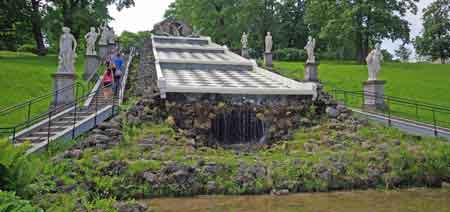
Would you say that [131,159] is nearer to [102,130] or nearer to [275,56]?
[102,130]

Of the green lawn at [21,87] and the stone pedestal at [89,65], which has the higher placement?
the stone pedestal at [89,65]

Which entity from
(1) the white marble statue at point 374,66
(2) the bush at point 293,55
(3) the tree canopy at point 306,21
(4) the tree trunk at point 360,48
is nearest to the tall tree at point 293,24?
(3) the tree canopy at point 306,21

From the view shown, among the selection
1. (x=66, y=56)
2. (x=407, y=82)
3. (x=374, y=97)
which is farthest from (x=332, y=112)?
(x=407, y=82)

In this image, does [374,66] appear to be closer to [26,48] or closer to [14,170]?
[14,170]

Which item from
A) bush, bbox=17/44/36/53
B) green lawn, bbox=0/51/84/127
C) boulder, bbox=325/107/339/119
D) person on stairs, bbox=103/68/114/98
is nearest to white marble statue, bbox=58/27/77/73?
person on stairs, bbox=103/68/114/98

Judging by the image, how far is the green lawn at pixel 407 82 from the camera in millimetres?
18545

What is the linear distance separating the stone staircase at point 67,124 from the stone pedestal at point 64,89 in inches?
19.1

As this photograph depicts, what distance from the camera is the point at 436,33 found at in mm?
47312

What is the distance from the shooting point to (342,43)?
152 ft

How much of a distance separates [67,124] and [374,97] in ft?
A: 38.4

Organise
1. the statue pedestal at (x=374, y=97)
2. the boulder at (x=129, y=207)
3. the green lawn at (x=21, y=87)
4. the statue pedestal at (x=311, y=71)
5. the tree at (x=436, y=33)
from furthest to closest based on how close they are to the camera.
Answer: the tree at (x=436, y=33) → the statue pedestal at (x=311, y=71) → the statue pedestal at (x=374, y=97) → the green lawn at (x=21, y=87) → the boulder at (x=129, y=207)

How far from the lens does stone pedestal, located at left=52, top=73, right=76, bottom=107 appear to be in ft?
47.2

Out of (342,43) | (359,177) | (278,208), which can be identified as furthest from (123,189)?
(342,43)

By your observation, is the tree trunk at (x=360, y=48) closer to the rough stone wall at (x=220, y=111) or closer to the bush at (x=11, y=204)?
the rough stone wall at (x=220, y=111)
